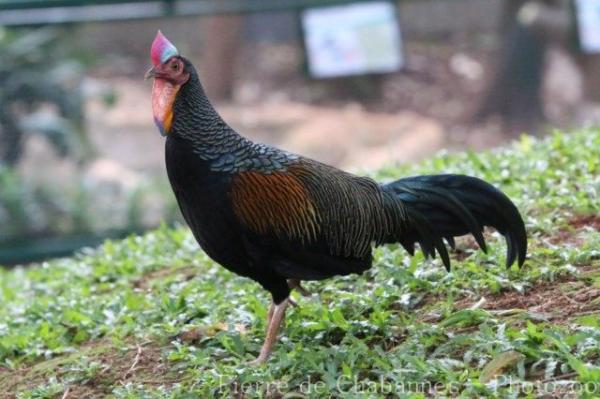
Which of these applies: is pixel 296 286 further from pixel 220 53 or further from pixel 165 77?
pixel 220 53

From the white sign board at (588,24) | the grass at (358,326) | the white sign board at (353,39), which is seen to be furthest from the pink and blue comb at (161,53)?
the white sign board at (588,24)

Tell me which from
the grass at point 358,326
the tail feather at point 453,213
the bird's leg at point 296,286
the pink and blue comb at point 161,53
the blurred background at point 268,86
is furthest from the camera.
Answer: the blurred background at point 268,86

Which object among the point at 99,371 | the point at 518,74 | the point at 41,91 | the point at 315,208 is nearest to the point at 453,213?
the point at 315,208

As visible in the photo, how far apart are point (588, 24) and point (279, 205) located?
26.7 feet

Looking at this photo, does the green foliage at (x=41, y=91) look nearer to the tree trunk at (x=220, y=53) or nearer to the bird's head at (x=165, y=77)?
the tree trunk at (x=220, y=53)

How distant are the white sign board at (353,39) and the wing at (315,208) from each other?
6.41 meters

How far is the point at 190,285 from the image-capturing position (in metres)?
5.95

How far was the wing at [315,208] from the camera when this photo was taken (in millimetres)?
4348

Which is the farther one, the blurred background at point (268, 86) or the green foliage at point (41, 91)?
the blurred background at point (268, 86)

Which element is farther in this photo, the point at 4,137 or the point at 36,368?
the point at 4,137

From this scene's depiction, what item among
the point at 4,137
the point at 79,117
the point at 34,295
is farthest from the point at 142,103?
the point at 34,295

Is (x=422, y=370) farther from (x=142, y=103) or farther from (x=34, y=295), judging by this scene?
(x=142, y=103)

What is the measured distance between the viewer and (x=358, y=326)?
4758 mm

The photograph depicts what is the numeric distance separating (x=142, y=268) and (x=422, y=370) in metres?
3.04
